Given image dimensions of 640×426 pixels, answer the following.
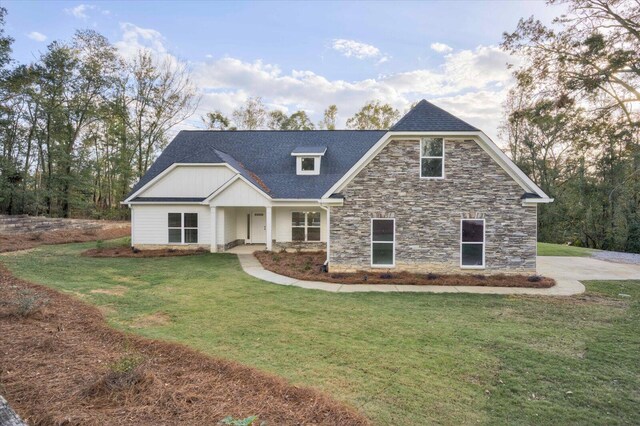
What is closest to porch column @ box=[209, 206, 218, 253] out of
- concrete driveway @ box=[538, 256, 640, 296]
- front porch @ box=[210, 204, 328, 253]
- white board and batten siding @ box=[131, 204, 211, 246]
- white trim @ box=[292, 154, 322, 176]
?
front porch @ box=[210, 204, 328, 253]

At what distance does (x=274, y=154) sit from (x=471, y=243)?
12.9 meters

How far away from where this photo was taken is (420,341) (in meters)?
6.20

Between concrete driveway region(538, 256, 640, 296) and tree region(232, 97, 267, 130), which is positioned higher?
tree region(232, 97, 267, 130)

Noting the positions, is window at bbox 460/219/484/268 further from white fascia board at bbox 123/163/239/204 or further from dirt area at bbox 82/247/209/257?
dirt area at bbox 82/247/209/257

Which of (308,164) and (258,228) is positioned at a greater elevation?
(308,164)

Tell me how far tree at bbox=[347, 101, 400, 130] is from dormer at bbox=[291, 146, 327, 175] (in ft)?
69.8

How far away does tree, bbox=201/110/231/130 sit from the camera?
36.3 meters

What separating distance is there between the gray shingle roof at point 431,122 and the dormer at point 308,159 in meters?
7.31

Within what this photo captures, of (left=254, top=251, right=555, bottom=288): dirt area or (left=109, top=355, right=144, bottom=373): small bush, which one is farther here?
(left=254, top=251, right=555, bottom=288): dirt area

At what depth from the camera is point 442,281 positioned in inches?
439

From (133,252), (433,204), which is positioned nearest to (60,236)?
(133,252)

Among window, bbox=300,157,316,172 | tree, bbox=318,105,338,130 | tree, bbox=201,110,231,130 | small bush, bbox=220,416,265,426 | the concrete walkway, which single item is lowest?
the concrete walkway

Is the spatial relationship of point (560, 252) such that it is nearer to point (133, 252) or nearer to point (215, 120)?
point (133, 252)

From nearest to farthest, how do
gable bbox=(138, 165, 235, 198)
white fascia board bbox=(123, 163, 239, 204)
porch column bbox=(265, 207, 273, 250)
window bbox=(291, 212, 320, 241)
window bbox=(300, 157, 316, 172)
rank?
porch column bbox=(265, 207, 273, 250) < white fascia board bbox=(123, 163, 239, 204) < gable bbox=(138, 165, 235, 198) < window bbox=(291, 212, 320, 241) < window bbox=(300, 157, 316, 172)
